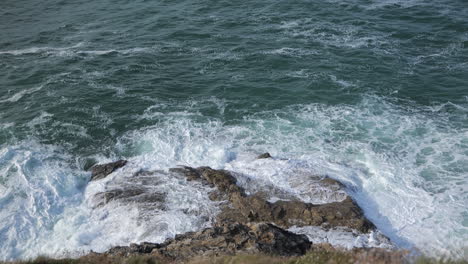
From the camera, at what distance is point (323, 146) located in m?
28.6

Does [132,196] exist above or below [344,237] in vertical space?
above

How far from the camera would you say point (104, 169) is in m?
26.3

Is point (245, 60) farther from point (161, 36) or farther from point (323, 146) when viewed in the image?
point (323, 146)

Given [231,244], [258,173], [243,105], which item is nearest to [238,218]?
[258,173]

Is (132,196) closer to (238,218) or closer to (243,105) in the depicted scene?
(238,218)

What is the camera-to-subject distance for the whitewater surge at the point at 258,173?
21.6m

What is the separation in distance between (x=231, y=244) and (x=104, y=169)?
13.1 meters

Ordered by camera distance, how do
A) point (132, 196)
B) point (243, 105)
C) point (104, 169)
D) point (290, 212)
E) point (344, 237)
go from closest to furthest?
1. point (344, 237)
2. point (290, 212)
3. point (132, 196)
4. point (104, 169)
5. point (243, 105)

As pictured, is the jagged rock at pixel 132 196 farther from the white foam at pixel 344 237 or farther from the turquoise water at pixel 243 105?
the white foam at pixel 344 237

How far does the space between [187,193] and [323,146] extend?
1051 cm

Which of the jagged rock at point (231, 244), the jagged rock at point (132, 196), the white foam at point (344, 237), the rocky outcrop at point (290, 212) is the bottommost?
the white foam at point (344, 237)

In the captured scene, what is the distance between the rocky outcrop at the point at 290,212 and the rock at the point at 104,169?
7.29m

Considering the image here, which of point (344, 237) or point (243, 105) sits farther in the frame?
point (243, 105)

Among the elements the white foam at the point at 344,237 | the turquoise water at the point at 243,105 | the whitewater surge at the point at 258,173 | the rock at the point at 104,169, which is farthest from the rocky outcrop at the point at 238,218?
the turquoise water at the point at 243,105
